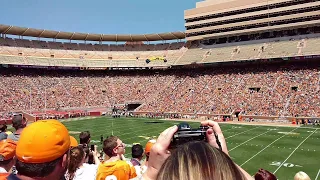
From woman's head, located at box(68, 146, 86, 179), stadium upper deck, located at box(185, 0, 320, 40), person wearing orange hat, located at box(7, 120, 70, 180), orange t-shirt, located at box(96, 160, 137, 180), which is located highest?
stadium upper deck, located at box(185, 0, 320, 40)

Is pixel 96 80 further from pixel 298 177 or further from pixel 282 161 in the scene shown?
pixel 298 177

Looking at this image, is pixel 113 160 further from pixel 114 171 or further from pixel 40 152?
pixel 40 152

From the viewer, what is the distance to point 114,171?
13.1 ft

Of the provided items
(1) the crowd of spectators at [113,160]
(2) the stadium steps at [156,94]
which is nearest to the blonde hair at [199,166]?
(1) the crowd of spectators at [113,160]

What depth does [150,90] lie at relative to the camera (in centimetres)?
5888

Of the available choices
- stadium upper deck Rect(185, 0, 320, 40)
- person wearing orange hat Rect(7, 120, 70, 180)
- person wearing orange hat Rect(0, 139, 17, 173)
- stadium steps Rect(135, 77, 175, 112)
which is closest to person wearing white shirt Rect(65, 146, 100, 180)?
person wearing orange hat Rect(0, 139, 17, 173)

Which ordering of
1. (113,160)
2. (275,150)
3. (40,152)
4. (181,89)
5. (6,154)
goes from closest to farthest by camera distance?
(40,152), (6,154), (113,160), (275,150), (181,89)

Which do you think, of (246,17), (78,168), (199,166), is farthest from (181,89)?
(199,166)

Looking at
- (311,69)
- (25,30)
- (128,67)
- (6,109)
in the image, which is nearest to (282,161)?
(311,69)

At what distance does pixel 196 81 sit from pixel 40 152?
2102 inches

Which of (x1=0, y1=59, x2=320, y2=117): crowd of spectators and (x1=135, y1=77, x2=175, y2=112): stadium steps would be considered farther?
(x1=135, y1=77, x2=175, y2=112): stadium steps

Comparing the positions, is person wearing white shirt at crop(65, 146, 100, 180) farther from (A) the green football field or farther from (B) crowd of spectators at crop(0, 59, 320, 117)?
(B) crowd of spectators at crop(0, 59, 320, 117)

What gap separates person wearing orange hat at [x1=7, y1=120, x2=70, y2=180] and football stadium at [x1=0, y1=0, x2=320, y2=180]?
44.5 feet

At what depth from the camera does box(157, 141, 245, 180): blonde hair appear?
1.34 m
